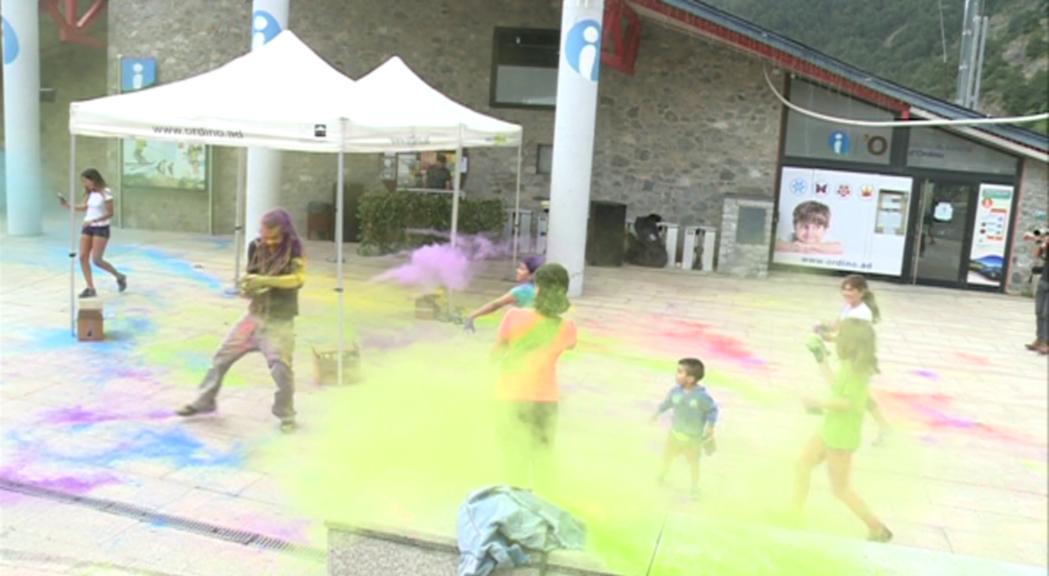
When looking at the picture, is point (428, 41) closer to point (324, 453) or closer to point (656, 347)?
point (656, 347)

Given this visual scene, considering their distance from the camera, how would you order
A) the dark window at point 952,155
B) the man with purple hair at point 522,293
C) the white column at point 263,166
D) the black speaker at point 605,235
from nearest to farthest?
the man with purple hair at point 522,293, the white column at point 263,166, the dark window at point 952,155, the black speaker at point 605,235

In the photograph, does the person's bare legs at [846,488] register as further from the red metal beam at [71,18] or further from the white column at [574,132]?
the red metal beam at [71,18]

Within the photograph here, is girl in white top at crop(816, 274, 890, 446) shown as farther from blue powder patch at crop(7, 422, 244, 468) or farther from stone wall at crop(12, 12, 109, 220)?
stone wall at crop(12, 12, 109, 220)

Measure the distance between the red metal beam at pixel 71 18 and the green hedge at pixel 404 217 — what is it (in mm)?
6646

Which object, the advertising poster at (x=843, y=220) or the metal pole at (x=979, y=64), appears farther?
the advertising poster at (x=843, y=220)

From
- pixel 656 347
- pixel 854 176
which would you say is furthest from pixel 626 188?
pixel 656 347

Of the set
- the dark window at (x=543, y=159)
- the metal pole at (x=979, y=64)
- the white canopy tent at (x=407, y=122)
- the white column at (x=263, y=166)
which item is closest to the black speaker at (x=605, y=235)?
the dark window at (x=543, y=159)

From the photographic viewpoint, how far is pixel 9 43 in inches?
584

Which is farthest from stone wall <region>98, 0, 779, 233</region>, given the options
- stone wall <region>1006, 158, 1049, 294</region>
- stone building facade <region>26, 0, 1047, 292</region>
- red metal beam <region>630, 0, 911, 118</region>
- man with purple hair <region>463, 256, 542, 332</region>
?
man with purple hair <region>463, 256, 542, 332</region>

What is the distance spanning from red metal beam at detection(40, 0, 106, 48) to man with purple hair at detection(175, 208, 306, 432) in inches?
502

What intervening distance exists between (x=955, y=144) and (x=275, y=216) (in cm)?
1316

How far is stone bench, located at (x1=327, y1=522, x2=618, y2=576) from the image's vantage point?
3.67 metres

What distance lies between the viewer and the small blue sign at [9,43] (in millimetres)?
14828

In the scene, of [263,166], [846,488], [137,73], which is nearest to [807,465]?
[846,488]
